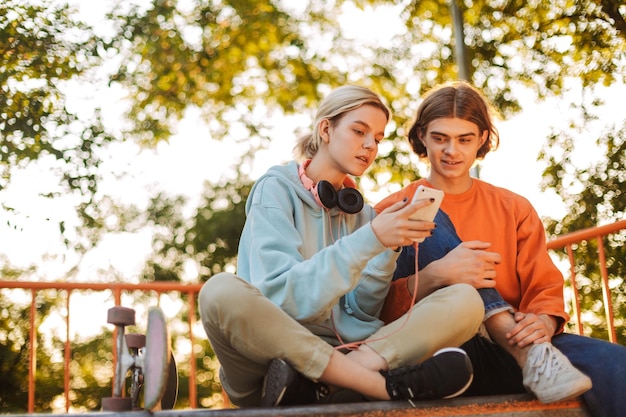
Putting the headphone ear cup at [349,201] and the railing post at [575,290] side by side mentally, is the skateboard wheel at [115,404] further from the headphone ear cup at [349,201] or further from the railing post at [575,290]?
the railing post at [575,290]

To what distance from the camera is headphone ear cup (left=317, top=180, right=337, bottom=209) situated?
100 inches

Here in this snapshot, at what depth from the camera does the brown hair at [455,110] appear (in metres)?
2.82

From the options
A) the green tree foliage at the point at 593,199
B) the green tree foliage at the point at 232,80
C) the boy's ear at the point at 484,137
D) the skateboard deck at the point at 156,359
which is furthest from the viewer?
the green tree foliage at the point at 232,80

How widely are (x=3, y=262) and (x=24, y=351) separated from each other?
1.79 feet

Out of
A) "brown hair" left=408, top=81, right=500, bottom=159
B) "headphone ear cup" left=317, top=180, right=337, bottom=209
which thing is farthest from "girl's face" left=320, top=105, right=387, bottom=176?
"brown hair" left=408, top=81, right=500, bottom=159

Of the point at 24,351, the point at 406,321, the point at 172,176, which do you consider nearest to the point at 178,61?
the point at 172,176

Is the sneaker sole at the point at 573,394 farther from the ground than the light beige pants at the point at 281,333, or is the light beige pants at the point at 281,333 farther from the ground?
the light beige pants at the point at 281,333

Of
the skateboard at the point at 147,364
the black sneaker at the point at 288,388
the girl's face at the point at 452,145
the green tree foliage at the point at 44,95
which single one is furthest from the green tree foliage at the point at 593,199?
the green tree foliage at the point at 44,95

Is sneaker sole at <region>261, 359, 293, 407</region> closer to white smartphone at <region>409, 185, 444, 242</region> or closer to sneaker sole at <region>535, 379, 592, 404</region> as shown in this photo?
white smartphone at <region>409, 185, 444, 242</region>

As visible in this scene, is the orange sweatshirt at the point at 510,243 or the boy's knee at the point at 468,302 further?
the orange sweatshirt at the point at 510,243

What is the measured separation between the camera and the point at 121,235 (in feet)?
21.8

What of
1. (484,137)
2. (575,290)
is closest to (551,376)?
(484,137)

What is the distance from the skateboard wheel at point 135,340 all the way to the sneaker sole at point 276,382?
475 mm

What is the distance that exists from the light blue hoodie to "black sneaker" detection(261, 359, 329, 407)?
198 mm
